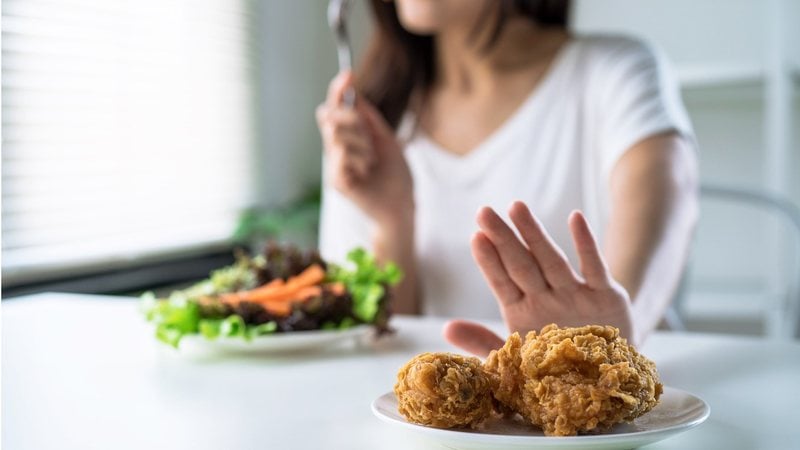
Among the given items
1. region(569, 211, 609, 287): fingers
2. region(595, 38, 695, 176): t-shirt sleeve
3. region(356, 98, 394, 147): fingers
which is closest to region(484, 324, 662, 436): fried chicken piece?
region(569, 211, 609, 287): fingers

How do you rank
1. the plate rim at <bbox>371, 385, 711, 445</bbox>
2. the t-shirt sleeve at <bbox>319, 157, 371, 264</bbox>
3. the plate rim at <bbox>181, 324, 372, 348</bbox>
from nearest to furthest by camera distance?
1. the plate rim at <bbox>371, 385, 711, 445</bbox>
2. the plate rim at <bbox>181, 324, 372, 348</bbox>
3. the t-shirt sleeve at <bbox>319, 157, 371, 264</bbox>

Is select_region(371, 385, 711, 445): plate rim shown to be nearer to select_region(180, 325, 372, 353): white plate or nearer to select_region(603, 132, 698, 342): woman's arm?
select_region(603, 132, 698, 342): woman's arm

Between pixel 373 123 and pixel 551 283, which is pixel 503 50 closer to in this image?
pixel 373 123

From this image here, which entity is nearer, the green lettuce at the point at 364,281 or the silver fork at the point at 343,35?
the green lettuce at the point at 364,281

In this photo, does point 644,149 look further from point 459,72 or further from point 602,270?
point 602,270

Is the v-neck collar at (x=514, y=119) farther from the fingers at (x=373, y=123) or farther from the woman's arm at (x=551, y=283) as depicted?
the woman's arm at (x=551, y=283)

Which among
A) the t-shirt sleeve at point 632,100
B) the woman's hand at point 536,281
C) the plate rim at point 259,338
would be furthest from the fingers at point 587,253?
the t-shirt sleeve at point 632,100
